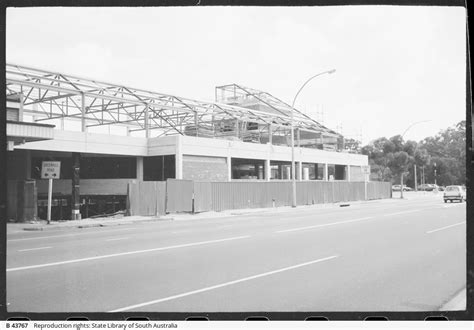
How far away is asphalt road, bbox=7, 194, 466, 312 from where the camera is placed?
562 cm

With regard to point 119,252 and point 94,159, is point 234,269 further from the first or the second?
point 94,159

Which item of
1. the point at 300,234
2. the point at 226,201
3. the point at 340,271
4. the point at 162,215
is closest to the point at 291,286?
the point at 340,271

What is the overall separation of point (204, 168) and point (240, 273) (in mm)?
23660

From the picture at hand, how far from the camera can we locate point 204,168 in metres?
31.0

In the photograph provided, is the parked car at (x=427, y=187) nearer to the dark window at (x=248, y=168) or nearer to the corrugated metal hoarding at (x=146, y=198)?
the dark window at (x=248, y=168)

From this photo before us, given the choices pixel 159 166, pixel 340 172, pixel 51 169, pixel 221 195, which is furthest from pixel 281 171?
pixel 51 169

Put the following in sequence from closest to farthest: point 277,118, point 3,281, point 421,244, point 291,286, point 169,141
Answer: point 3,281
point 291,286
point 421,244
point 169,141
point 277,118

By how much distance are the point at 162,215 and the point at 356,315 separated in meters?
20.9

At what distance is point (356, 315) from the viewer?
11.6ft

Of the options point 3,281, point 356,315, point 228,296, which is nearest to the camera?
point 3,281

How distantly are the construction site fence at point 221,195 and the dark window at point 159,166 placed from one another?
364cm

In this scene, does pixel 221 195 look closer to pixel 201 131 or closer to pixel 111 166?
pixel 111 166

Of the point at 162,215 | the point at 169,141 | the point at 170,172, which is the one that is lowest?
the point at 162,215

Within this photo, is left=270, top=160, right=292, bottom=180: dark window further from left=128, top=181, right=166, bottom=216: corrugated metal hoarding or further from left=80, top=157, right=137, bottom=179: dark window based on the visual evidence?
left=128, top=181, right=166, bottom=216: corrugated metal hoarding
